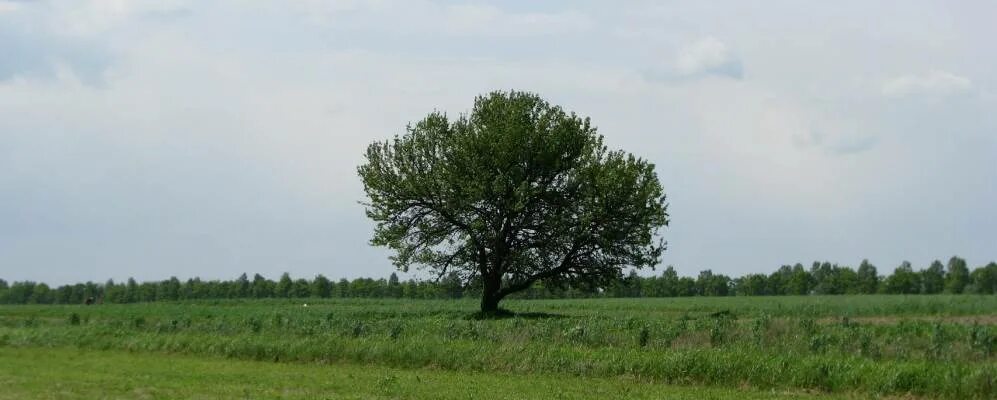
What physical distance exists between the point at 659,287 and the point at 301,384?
11790cm

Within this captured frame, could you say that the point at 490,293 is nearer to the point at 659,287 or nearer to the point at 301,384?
the point at 301,384

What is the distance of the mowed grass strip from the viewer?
→ 19.7 metres

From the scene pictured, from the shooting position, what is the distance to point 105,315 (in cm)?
5328

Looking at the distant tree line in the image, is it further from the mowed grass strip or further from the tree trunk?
the mowed grass strip

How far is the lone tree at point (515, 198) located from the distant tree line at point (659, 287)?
68.9 m

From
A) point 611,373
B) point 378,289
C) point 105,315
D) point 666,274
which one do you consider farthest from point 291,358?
point 666,274

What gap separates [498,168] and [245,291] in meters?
99.6

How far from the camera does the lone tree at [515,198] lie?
44.1 m

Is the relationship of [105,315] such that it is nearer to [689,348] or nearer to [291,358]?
[291,358]

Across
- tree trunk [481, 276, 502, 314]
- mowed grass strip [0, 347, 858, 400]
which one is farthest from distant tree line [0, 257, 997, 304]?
mowed grass strip [0, 347, 858, 400]

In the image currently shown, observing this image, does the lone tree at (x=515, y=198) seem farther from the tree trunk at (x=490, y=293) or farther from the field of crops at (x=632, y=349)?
the field of crops at (x=632, y=349)

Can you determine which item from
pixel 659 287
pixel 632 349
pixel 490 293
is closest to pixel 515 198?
pixel 490 293

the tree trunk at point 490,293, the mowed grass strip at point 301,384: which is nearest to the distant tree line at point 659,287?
the tree trunk at point 490,293

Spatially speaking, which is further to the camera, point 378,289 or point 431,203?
point 378,289
